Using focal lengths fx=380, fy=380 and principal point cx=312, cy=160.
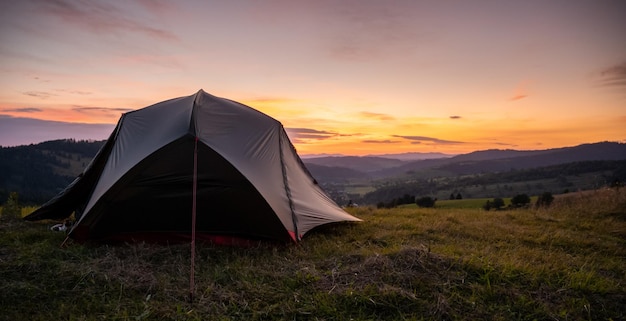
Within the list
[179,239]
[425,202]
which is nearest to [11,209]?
[179,239]

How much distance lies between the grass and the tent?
41cm

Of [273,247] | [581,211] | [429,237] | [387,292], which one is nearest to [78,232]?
[273,247]

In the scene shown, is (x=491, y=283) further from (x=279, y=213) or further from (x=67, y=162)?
(x=67, y=162)

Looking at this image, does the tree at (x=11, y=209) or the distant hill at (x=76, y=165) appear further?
the distant hill at (x=76, y=165)

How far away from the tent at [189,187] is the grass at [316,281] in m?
0.41

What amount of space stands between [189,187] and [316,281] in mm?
3176

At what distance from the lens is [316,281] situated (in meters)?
4.97

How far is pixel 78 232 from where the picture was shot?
664 centimetres

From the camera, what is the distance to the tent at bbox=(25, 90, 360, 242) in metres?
6.61

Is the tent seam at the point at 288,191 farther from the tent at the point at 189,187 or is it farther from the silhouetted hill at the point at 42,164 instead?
the silhouetted hill at the point at 42,164

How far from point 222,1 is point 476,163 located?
182824 millimetres

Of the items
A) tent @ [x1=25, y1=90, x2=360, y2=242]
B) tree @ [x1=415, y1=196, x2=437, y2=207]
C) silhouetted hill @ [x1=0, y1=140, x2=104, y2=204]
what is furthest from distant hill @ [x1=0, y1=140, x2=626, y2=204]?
tent @ [x1=25, y1=90, x2=360, y2=242]

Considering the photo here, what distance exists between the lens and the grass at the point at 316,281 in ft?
14.1

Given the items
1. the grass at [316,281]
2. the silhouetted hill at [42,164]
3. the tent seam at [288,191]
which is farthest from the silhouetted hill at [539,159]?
the grass at [316,281]
